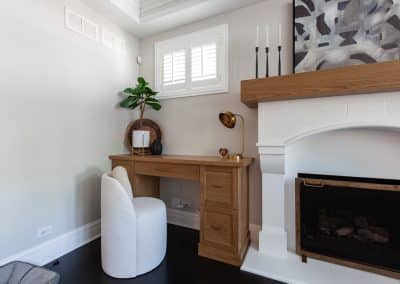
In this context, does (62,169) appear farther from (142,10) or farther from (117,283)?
(142,10)

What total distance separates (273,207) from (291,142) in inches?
24.5

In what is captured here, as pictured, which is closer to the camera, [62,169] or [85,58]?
[62,169]

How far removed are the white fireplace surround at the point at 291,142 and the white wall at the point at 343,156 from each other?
0.63 ft

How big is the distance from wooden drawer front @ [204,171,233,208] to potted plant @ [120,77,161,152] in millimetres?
971

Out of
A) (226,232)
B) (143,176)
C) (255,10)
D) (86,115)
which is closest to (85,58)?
(86,115)

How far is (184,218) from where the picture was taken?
254cm

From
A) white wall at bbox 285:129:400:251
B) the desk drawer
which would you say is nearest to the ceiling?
white wall at bbox 285:129:400:251

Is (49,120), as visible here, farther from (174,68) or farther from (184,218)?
(184,218)

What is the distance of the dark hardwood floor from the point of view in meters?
1.56

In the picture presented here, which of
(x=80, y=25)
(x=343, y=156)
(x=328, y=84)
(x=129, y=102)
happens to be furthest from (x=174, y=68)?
(x=343, y=156)

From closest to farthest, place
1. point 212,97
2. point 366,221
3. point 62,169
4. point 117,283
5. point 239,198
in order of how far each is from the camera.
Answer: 1. point 117,283
2. point 366,221
3. point 239,198
4. point 62,169
5. point 212,97

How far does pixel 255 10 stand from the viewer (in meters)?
2.16

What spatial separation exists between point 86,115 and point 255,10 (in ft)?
6.99

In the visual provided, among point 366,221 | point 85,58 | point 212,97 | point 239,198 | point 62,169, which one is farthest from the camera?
point 212,97
